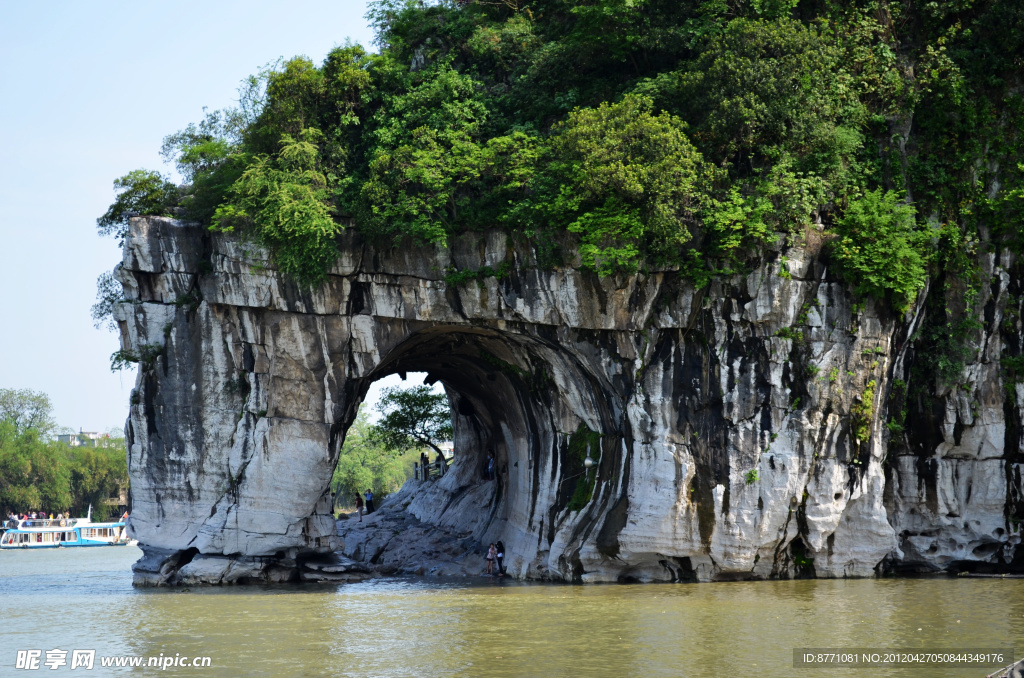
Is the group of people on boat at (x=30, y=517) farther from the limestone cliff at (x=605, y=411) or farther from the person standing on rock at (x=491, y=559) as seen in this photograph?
the person standing on rock at (x=491, y=559)

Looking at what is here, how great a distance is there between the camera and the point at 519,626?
12250 mm

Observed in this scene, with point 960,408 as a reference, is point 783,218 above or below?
above

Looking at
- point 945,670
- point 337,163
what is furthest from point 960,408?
point 337,163

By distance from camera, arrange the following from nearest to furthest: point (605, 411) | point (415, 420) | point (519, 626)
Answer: point (519, 626) → point (605, 411) → point (415, 420)

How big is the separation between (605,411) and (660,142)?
4928 mm

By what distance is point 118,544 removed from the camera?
1697 inches

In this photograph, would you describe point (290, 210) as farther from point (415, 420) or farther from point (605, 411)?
point (415, 420)

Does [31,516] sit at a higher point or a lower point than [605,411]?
lower

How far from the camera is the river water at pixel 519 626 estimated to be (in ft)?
33.3

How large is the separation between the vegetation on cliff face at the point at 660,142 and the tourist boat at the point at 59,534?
26576mm

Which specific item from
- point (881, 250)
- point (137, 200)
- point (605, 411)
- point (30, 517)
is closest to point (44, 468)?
point (30, 517)

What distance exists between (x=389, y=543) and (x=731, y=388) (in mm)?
9840

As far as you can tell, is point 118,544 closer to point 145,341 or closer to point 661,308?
point 145,341

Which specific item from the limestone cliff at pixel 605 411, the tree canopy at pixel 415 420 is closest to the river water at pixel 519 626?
the limestone cliff at pixel 605 411
